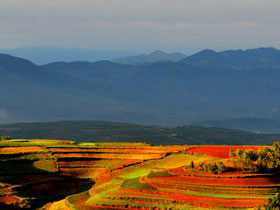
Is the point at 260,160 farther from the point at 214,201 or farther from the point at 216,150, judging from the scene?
the point at 216,150

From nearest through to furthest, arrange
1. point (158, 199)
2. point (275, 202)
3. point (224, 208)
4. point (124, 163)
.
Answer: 1. point (275, 202)
2. point (224, 208)
3. point (158, 199)
4. point (124, 163)

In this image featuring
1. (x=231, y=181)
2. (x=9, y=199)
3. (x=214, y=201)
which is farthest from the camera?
(x=9, y=199)

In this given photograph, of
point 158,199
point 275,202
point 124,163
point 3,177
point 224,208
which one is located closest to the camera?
point 275,202

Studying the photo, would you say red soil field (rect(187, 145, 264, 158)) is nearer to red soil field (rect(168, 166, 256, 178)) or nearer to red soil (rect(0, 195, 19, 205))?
red soil field (rect(168, 166, 256, 178))

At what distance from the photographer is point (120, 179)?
8275 cm

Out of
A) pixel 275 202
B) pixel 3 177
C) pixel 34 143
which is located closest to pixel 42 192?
pixel 3 177

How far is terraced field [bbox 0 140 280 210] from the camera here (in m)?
66.1

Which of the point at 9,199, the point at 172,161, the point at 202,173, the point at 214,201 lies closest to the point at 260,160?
the point at 202,173

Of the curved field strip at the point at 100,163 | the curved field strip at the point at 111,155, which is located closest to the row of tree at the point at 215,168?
the curved field strip at the point at 100,163

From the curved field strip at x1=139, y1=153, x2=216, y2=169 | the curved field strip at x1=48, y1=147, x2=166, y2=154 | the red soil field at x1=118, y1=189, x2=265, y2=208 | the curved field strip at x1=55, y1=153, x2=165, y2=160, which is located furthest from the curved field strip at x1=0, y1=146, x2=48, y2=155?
the red soil field at x1=118, y1=189, x2=265, y2=208

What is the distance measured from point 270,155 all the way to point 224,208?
15.4 metres

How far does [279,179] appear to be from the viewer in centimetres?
7106

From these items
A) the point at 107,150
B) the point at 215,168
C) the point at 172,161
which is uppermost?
the point at 215,168

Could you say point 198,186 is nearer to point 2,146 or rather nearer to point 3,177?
point 3,177
